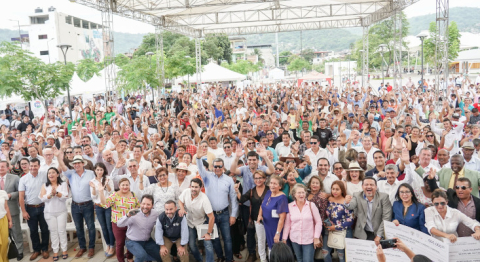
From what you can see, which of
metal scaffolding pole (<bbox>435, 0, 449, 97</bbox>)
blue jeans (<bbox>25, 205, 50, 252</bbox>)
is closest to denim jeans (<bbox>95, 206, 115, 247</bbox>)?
blue jeans (<bbox>25, 205, 50, 252</bbox>)

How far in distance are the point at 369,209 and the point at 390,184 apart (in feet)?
1.31

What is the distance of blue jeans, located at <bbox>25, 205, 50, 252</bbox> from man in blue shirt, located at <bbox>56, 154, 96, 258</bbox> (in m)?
0.48

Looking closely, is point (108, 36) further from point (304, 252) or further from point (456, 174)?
point (456, 174)

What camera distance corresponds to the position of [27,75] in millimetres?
12438

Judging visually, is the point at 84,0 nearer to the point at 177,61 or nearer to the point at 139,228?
the point at 139,228

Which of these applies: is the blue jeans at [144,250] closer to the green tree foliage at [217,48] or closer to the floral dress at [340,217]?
the floral dress at [340,217]

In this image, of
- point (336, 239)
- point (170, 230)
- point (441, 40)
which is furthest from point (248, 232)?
point (441, 40)

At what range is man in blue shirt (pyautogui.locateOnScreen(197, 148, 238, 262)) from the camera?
4.98 m

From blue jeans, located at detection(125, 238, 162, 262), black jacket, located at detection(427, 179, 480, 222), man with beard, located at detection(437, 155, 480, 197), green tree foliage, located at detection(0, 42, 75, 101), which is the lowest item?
blue jeans, located at detection(125, 238, 162, 262)

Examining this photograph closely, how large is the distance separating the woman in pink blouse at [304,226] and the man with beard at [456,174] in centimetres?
170

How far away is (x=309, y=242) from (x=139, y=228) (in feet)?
6.61

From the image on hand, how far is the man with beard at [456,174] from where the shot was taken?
4625 mm

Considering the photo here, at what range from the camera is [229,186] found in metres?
5.00

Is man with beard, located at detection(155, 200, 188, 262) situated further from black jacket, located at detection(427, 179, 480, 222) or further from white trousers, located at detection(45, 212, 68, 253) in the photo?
black jacket, located at detection(427, 179, 480, 222)
